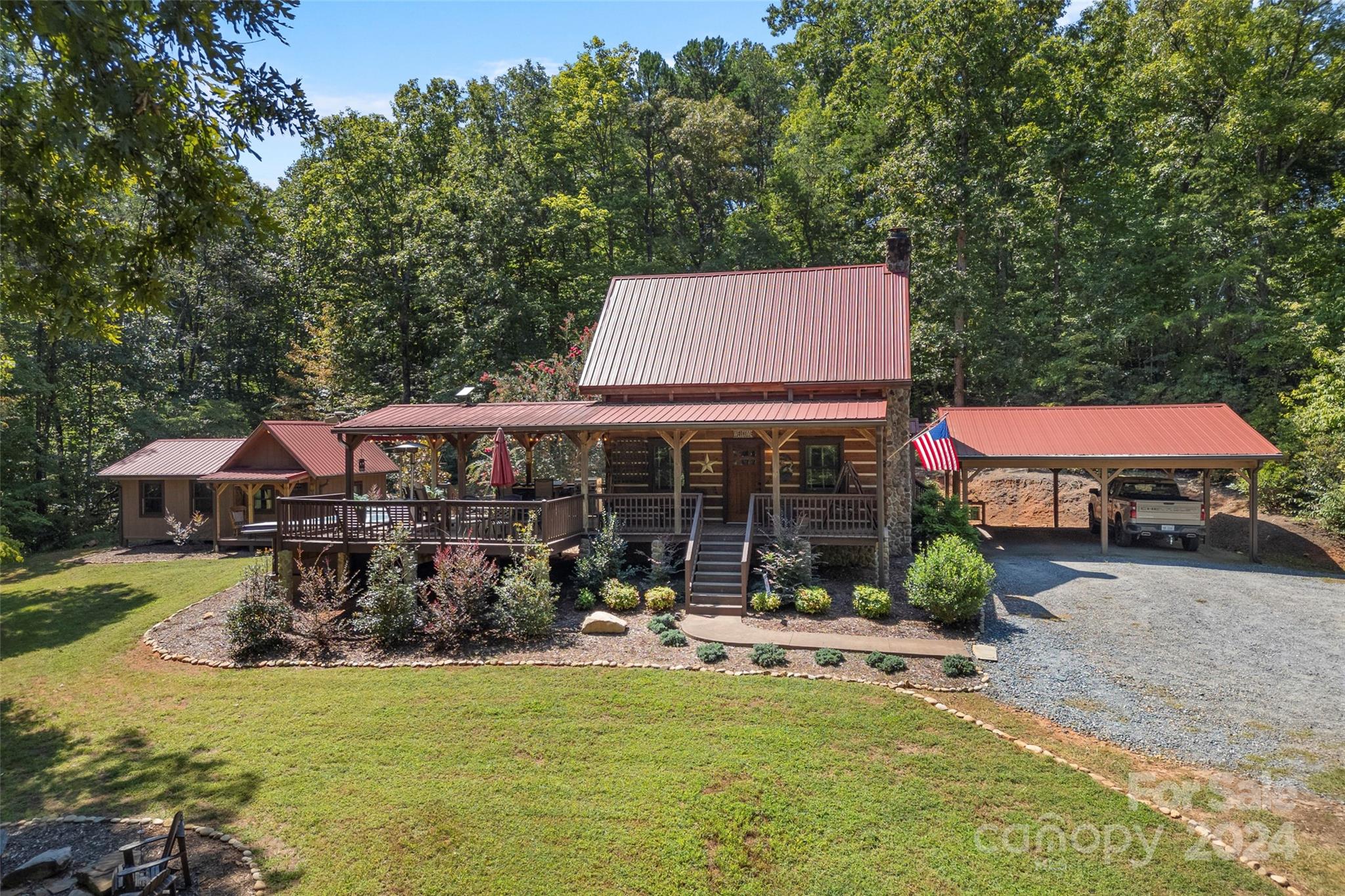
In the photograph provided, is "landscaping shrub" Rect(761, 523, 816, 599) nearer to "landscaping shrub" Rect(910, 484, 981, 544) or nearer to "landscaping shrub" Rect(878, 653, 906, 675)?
"landscaping shrub" Rect(878, 653, 906, 675)

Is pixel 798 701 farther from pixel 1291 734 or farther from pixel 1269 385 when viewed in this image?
pixel 1269 385

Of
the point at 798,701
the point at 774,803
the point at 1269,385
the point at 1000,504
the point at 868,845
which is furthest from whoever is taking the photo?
the point at 1000,504

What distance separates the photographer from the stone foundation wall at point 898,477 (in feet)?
57.0

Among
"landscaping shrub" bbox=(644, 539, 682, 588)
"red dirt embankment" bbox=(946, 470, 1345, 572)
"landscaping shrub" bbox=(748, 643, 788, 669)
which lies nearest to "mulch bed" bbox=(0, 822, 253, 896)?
"landscaping shrub" bbox=(748, 643, 788, 669)

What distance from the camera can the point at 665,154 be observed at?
115 feet

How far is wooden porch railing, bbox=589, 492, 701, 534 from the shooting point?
15.5 meters

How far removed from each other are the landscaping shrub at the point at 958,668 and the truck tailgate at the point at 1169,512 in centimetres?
1229

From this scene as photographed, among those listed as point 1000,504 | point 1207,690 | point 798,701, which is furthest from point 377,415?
point 1000,504

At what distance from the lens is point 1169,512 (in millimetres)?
18938

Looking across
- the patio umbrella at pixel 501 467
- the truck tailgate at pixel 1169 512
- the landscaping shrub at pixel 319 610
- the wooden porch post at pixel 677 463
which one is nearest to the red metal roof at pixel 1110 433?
the truck tailgate at pixel 1169 512

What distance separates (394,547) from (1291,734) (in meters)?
13.8

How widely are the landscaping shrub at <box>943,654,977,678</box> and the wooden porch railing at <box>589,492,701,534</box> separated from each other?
21.2 feet

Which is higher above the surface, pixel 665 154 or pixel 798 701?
pixel 665 154

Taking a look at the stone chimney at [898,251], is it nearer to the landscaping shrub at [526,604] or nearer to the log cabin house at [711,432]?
the log cabin house at [711,432]
